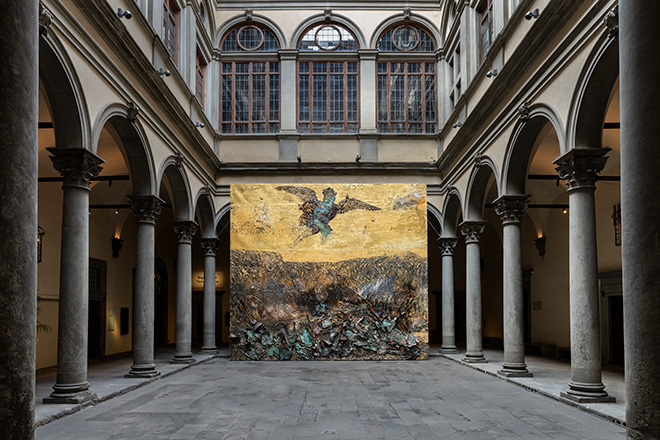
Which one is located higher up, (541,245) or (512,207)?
(512,207)

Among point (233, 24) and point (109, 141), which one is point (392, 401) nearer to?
point (109, 141)

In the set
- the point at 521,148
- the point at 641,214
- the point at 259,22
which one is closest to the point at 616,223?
the point at 521,148

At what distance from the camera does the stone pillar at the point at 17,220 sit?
2885 millimetres

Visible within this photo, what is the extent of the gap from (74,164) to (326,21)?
612 inches

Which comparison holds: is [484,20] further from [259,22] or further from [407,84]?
[259,22]

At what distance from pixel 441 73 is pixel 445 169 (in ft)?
13.5

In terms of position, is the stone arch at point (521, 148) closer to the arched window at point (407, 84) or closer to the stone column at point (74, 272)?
the stone column at point (74, 272)

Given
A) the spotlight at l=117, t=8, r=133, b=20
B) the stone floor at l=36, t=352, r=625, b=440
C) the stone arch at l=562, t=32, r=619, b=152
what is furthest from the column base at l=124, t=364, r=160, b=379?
the stone arch at l=562, t=32, r=619, b=152

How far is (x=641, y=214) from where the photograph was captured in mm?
3389

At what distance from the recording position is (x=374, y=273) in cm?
2039

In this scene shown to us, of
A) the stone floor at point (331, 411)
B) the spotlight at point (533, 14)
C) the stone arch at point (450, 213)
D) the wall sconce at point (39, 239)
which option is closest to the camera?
the stone floor at point (331, 411)

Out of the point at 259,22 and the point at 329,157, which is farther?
the point at 259,22

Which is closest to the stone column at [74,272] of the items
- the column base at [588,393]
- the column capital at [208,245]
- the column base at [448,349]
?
the column base at [588,393]

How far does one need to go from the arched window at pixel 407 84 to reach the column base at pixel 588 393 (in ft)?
47.2
